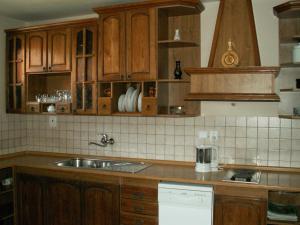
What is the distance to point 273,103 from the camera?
3068 mm

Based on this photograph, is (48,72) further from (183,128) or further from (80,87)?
(183,128)

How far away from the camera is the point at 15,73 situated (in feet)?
12.6

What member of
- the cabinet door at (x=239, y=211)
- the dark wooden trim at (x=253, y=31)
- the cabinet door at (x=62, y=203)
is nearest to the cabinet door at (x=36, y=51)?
the cabinet door at (x=62, y=203)

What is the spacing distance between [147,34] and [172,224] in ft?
5.64

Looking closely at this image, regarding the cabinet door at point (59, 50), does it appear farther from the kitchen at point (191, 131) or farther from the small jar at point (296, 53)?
the small jar at point (296, 53)

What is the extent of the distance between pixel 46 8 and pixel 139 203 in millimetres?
2219

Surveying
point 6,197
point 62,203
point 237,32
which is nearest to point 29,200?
point 6,197

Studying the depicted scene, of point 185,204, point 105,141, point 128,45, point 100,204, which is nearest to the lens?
point 185,204

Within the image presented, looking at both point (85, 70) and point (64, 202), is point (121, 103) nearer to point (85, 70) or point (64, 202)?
point (85, 70)

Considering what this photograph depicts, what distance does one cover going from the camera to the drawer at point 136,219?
288cm

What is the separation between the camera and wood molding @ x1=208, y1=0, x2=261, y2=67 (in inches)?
116

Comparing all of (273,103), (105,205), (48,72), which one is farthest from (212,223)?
(48,72)

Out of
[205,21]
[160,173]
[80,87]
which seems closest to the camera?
[160,173]

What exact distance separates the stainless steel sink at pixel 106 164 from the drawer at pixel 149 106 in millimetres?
540
